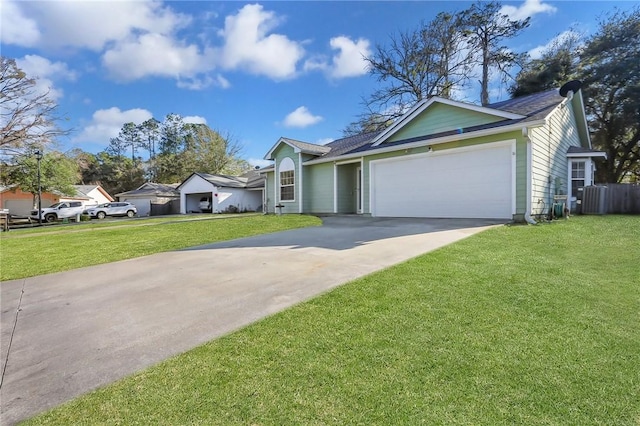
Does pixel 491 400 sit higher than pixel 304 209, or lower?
lower

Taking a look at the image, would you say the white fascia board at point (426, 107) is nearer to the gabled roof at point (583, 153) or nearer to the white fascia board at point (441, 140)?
the white fascia board at point (441, 140)

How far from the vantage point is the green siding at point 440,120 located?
1029cm

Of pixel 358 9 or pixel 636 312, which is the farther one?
pixel 358 9

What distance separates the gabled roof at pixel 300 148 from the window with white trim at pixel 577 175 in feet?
35.4

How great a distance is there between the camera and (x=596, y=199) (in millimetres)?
11281

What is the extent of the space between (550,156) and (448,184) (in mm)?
3536

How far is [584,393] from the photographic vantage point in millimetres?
1846

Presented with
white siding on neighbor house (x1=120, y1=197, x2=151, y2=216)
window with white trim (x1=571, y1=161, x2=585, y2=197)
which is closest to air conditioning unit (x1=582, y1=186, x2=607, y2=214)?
window with white trim (x1=571, y1=161, x2=585, y2=197)

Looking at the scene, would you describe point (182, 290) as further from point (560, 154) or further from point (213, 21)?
point (560, 154)

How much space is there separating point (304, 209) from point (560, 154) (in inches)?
427

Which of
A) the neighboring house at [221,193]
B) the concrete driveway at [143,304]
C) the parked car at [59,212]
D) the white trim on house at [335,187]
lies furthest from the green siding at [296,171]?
the parked car at [59,212]

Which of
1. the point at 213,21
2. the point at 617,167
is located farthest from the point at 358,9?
the point at 617,167

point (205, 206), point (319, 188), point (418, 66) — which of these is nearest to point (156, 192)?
point (205, 206)

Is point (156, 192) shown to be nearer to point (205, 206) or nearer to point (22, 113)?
point (205, 206)
